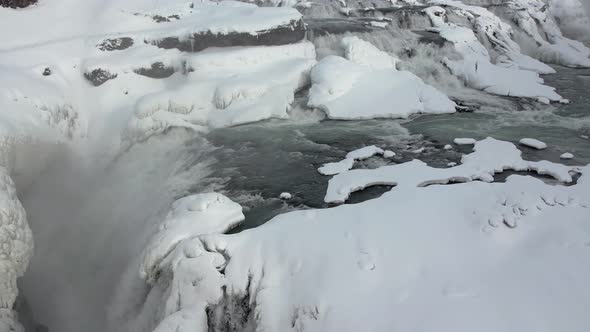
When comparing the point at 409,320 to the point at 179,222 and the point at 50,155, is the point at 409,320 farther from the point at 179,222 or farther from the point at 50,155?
the point at 50,155

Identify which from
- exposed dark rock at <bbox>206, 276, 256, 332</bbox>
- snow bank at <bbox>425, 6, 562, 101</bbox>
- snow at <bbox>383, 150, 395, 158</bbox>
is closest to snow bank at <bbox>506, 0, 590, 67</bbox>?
snow bank at <bbox>425, 6, 562, 101</bbox>

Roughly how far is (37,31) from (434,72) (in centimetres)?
1204

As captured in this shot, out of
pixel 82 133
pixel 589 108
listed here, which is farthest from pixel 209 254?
pixel 589 108

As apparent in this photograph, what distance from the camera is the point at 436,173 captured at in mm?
7066

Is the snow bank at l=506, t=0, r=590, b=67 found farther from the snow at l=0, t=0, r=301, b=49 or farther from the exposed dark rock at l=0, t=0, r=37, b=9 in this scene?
the exposed dark rock at l=0, t=0, r=37, b=9

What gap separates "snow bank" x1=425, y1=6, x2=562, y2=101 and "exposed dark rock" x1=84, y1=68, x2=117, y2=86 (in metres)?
10.3

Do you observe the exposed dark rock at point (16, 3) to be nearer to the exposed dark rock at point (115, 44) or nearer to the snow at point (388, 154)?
the exposed dark rock at point (115, 44)

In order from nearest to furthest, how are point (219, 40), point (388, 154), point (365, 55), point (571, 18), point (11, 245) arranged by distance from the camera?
Answer: point (11, 245)
point (388, 154)
point (219, 40)
point (365, 55)
point (571, 18)

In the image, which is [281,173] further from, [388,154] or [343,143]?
[388,154]

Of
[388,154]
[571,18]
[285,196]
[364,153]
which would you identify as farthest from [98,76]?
[571,18]

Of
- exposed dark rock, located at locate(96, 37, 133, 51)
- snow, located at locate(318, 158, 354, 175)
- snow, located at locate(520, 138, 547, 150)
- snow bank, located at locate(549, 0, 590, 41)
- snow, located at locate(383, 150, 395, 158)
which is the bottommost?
snow, located at locate(318, 158, 354, 175)

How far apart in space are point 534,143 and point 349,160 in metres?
3.67

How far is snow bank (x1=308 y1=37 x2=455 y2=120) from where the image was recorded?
10672 mm

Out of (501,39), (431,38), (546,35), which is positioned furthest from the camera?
(546,35)
